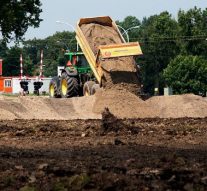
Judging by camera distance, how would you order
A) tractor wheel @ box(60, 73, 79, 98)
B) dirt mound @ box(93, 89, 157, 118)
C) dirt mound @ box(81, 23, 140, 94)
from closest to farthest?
dirt mound @ box(93, 89, 157, 118), dirt mound @ box(81, 23, 140, 94), tractor wheel @ box(60, 73, 79, 98)

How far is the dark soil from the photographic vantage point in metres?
8.56

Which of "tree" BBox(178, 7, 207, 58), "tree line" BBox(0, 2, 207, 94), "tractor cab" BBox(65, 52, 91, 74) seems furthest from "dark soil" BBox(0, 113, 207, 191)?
"tree" BBox(178, 7, 207, 58)

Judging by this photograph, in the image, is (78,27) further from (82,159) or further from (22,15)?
(82,159)

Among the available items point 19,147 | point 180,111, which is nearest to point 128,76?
point 180,111

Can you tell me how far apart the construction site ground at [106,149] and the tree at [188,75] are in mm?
49098

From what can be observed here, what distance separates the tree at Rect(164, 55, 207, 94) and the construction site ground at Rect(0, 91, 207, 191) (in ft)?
161

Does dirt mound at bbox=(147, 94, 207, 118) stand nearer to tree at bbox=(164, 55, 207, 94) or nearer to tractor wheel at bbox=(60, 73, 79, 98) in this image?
tractor wheel at bbox=(60, 73, 79, 98)

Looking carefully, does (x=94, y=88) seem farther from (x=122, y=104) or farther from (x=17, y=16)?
(x=17, y=16)

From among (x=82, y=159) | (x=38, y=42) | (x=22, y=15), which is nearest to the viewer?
(x=82, y=159)

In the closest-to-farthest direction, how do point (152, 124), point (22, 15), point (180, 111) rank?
point (152, 124), point (180, 111), point (22, 15)

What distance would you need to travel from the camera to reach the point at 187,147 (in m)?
14.3

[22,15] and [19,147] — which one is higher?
[22,15]

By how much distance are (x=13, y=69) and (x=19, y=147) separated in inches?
4545

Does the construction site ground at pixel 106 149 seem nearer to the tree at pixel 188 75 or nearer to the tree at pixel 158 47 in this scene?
the tree at pixel 188 75
